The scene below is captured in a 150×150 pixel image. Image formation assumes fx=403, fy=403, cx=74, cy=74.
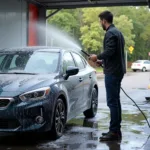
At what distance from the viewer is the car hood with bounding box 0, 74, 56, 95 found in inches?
247

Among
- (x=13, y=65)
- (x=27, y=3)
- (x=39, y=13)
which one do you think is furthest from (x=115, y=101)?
(x=39, y=13)

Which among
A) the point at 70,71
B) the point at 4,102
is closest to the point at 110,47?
the point at 70,71

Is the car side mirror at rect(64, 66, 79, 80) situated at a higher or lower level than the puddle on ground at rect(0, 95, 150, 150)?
higher

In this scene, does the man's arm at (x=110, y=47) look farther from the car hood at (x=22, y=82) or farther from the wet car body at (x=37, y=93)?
the car hood at (x=22, y=82)

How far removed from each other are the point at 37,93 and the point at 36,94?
0.03 metres

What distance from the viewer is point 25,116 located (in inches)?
242

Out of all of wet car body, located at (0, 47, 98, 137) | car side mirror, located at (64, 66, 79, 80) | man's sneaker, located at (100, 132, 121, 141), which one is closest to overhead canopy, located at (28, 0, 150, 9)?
wet car body, located at (0, 47, 98, 137)

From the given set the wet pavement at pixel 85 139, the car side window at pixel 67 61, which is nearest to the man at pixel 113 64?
the wet pavement at pixel 85 139

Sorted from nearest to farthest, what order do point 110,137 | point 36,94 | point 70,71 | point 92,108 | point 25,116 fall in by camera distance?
point 25,116
point 36,94
point 110,137
point 70,71
point 92,108

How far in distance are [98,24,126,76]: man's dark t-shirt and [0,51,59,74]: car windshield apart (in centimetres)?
105

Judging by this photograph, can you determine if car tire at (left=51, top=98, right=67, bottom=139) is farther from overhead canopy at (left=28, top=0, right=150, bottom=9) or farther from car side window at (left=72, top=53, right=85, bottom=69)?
overhead canopy at (left=28, top=0, right=150, bottom=9)

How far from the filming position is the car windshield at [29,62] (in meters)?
7.23

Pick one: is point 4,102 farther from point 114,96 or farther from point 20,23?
point 20,23

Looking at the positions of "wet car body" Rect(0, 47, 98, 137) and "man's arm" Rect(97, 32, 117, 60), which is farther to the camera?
"man's arm" Rect(97, 32, 117, 60)
